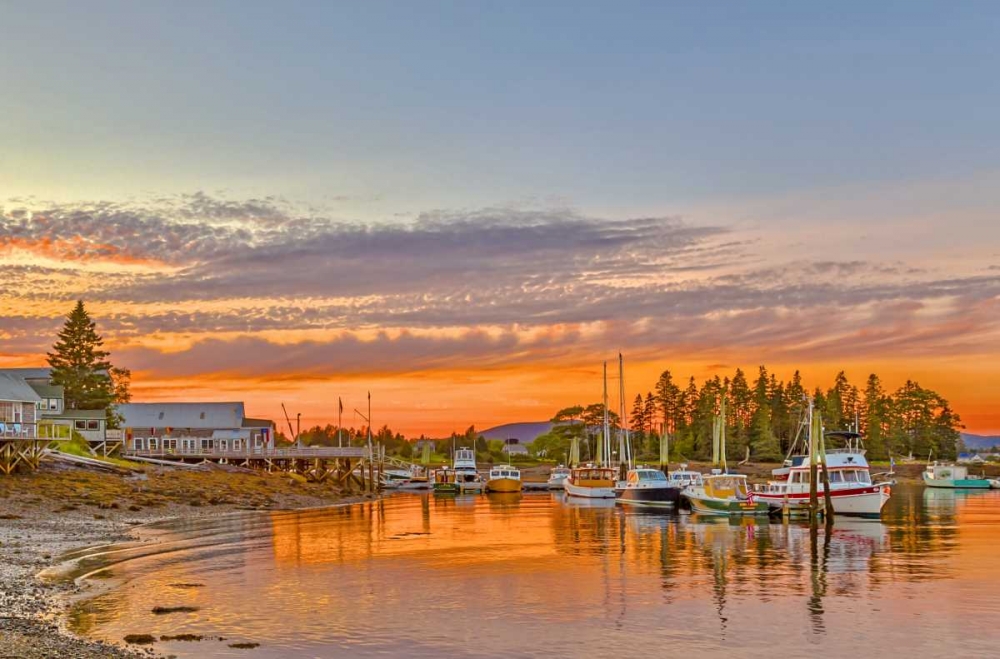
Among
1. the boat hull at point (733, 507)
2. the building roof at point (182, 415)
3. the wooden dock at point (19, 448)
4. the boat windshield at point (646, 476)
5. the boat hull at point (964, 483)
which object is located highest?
the building roof at point (182, 415)

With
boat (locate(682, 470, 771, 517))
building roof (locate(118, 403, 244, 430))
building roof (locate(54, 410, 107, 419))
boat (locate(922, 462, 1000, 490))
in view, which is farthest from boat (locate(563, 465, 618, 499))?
boat (locate(922, 462, 1000, 490))

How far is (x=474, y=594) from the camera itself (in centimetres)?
3550

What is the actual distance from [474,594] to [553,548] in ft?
55.2

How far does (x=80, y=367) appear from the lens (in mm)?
123188

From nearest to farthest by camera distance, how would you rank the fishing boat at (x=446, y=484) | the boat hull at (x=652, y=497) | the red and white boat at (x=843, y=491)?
the red and white boat at (x=843, y=491), the boat hull at (x=652, y=497), the fishing boat at (x=446, y=484)

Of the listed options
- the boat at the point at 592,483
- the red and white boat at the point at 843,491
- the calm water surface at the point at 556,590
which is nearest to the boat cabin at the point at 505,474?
the boat at the point at 592,483

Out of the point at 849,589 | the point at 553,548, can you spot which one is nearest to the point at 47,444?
the point at 553,548

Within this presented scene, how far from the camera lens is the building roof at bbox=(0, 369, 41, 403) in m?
84.2

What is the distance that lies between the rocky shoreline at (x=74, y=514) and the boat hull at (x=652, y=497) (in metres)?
29.4

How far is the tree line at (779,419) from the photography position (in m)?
173

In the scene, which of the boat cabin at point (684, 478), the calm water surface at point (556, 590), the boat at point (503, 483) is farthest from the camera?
the boat at point (503, 483)

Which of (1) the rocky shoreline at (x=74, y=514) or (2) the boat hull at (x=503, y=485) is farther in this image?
(2) the boat hull at (x=503, y=485)

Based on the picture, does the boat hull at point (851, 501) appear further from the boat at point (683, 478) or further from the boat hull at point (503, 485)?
the boat hull at point (503, 485)

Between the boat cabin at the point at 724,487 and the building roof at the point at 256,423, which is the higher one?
the building roof at the point at 256,423
